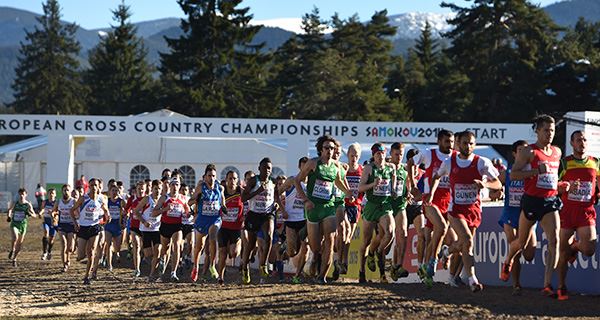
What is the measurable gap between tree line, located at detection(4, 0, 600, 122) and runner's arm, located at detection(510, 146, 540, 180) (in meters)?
53.2

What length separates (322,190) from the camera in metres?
15.6

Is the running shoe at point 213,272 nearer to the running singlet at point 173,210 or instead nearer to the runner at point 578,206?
the running singlet at point 173,210

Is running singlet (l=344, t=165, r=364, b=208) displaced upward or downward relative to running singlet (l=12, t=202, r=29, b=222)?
upward

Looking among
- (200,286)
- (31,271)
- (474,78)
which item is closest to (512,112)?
(474,78)

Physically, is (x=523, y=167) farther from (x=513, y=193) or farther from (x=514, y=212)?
(x=514, y=212)

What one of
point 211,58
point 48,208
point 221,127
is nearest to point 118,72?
point 211,58

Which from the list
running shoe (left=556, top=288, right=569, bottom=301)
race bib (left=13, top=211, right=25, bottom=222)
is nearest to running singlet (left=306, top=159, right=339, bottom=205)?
running shoe (left=556, top=288, right=569, bottom=301)

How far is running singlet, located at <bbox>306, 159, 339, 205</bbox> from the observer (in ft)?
51.1

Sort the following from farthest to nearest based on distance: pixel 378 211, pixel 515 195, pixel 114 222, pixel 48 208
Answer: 1. pixel 48 208
2. pixel 114 222
3. pixel 378 211
4. pixel 515 195

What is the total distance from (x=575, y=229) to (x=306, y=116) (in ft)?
208

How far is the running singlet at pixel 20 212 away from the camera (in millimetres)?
27312

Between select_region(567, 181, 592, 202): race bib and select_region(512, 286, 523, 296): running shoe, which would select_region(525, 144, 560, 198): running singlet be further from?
select_region(512, 286, 523, 296): running shoe

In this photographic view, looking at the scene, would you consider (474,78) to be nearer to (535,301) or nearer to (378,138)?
(378,138)

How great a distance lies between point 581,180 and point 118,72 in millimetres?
87948
